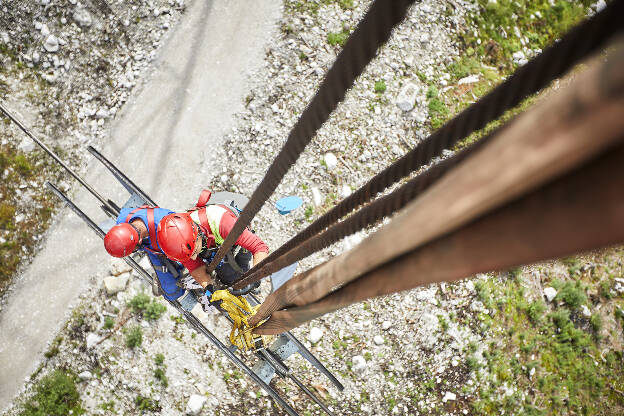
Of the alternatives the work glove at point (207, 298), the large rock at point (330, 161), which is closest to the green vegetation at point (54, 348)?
the work glove at point (207, 298)

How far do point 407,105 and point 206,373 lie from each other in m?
5.58

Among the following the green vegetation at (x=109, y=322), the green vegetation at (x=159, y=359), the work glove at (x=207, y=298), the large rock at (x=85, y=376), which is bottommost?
the large rock at (x=85, y=376)

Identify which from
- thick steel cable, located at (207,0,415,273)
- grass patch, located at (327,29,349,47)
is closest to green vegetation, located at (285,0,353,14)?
grass patch, located at (327,29,349,47)

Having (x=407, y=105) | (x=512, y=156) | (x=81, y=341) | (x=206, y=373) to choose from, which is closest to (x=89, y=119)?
(x=81, y=341)

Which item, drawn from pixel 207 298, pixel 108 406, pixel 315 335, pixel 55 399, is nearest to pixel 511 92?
pixel 207 298

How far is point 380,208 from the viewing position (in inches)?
70.4

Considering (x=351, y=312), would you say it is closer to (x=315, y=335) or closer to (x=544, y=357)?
(x=315, y=335)

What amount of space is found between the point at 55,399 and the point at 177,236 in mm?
4168

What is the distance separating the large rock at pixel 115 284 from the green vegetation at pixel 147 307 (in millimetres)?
301

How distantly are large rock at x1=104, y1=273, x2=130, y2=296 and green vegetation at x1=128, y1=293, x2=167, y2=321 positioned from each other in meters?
0.30

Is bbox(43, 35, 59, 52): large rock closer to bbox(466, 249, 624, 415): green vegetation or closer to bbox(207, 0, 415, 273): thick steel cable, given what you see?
bbox(207, 0, 415, 273): thick steel cable

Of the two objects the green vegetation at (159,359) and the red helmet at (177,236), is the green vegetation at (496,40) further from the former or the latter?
the green vegetation at (159,359)

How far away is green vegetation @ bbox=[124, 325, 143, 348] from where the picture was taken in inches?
246

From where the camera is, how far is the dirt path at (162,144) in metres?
6.48
